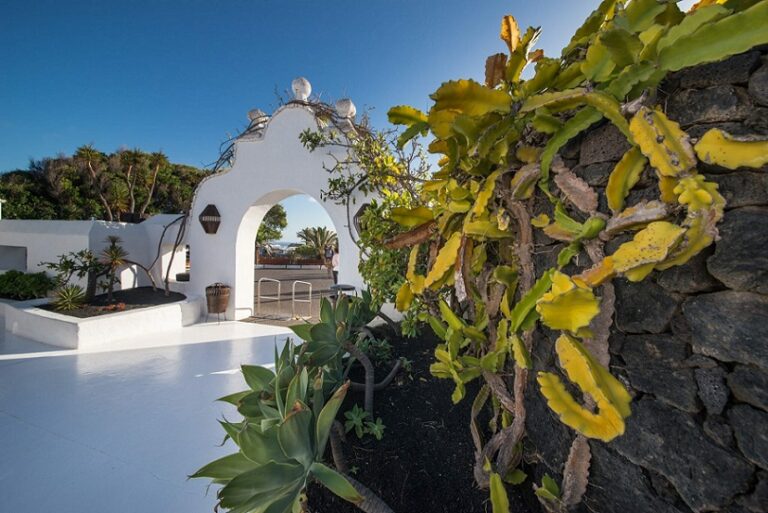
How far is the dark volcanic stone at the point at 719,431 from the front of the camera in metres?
0.56

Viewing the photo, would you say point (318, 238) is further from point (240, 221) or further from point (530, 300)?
point (530, 300)

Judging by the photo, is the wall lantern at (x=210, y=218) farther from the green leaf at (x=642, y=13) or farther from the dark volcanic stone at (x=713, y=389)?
the dark volcanic stone at (x=713, y=389)

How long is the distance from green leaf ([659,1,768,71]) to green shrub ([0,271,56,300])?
884 centimetres

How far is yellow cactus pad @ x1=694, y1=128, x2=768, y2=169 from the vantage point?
0.50m

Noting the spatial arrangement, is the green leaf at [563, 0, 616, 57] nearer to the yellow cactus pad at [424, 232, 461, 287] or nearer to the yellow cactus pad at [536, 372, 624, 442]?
the yellow cactus pad at [424, 232, 461, 287]

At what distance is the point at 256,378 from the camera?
4.36ft

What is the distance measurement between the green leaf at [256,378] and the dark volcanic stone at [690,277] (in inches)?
53.5

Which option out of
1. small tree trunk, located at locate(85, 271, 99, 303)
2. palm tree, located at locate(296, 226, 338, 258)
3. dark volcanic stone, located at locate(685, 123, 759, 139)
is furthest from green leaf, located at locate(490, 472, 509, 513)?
palm tree, located at locate(296, 226, 338, 258)

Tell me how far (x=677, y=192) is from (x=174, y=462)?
9.37 feet

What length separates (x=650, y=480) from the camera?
663mm

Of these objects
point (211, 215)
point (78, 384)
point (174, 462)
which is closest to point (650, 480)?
point (174, 462)

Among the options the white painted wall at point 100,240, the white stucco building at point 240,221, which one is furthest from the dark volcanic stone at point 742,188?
the white painted wall at point 100,240

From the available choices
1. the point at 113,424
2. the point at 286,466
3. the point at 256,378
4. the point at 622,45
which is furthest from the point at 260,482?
the point at 113,424

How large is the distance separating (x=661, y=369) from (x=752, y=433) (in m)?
0.14
